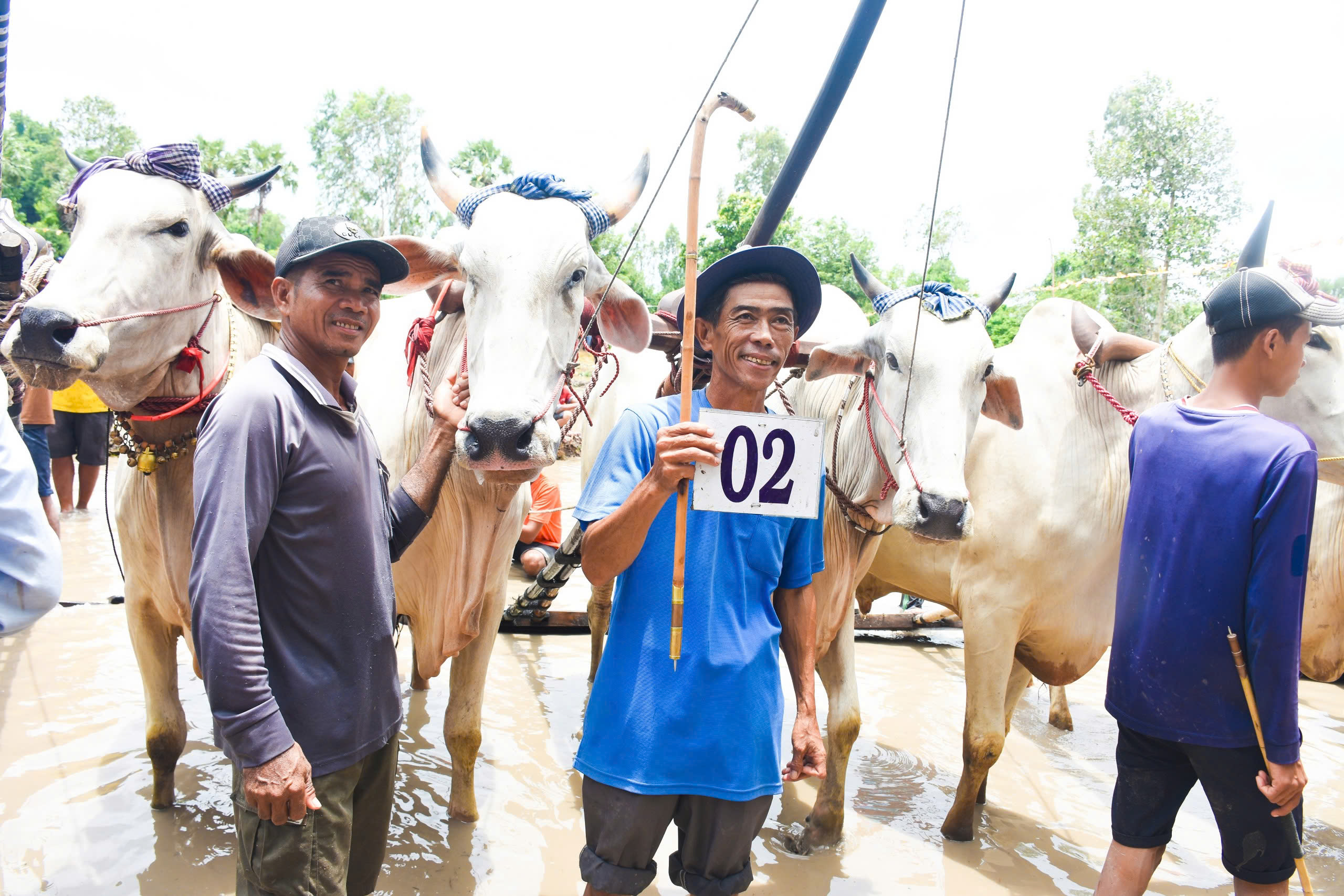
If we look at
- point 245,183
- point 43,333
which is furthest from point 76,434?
point 43,333

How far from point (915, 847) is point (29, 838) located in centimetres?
370

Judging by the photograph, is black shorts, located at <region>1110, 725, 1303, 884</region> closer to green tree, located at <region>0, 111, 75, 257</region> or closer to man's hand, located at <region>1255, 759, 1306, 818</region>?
man's hand, located at <region>1255, 759, 1306, 818</region>

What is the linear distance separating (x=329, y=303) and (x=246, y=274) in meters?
1.31

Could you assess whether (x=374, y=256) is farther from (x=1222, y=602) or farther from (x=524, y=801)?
(x=524, y=801)

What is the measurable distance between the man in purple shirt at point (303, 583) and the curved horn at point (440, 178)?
1070 mm

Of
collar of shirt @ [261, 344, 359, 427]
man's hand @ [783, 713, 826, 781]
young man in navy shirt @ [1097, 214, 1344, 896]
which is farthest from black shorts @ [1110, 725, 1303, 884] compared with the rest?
collar of shirt @ [261, 344, 359, 427]

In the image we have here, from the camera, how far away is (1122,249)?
75.5 ft

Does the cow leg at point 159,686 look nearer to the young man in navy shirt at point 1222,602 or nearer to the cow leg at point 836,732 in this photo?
the cow leg at point 836,732

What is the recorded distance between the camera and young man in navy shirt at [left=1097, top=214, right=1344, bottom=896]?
246cm

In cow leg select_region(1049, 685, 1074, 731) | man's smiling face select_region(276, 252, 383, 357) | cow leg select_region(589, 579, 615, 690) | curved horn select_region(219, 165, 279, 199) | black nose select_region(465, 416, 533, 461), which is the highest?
curved horn select_region(219, 165, 279, 199)

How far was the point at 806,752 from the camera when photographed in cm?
223

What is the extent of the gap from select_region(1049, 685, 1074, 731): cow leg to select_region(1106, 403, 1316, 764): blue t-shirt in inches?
118

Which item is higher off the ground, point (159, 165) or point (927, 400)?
point (159, 165)

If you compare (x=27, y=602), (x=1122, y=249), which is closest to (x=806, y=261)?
(x=27, y=602)
